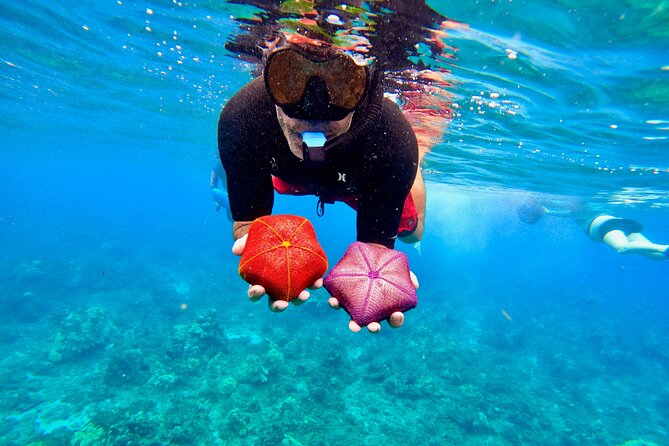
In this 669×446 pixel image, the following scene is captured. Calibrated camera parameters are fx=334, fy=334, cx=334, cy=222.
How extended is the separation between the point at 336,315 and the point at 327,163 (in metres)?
18.5

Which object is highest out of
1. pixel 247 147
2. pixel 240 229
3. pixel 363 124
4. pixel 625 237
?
pixel 363 124

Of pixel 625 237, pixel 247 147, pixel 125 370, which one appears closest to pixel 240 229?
pixel 247 147

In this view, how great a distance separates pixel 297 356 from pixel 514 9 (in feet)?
45.9

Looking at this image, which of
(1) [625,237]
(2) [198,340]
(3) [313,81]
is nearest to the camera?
(3) [313,81]

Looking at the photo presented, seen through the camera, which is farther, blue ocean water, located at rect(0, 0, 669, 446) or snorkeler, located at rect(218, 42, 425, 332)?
blue ocean water, located at rect(0, 0, 669, 446)

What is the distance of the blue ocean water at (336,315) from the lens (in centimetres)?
871

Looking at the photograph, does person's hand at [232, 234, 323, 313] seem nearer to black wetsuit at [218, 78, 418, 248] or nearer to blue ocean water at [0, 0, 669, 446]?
black wetsuit at [218, 78, 418, 248]

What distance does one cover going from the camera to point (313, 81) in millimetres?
2617

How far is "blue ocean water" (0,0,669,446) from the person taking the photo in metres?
8.71

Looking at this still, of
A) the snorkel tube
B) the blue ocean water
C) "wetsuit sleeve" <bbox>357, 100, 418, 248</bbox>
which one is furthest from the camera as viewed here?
the blue ocean water

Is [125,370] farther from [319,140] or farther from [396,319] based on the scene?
[319,140]

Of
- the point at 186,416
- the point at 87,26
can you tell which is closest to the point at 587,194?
the point at 186,416

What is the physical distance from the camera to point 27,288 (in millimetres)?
22672

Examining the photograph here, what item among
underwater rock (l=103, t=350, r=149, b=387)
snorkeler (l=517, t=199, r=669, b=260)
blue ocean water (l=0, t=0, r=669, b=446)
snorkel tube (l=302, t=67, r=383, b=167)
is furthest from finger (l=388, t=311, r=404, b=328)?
snorkeler (l=517, t=199, r=669, b=260)
